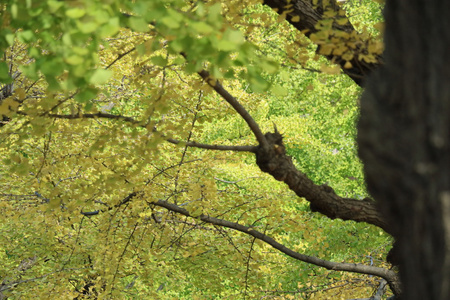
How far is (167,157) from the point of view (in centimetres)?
1004

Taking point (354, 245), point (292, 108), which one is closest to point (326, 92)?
point (292, 108)

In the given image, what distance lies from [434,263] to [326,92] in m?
18.7

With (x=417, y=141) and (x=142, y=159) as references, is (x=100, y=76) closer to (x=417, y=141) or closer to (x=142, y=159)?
(x=417, y=141)

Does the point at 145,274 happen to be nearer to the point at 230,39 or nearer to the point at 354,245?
the point at 354,245

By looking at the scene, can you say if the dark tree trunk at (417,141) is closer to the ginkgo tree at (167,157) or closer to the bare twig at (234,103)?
the ginkgo tree at (167,157)

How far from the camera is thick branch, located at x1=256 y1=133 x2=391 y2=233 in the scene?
4.09 m

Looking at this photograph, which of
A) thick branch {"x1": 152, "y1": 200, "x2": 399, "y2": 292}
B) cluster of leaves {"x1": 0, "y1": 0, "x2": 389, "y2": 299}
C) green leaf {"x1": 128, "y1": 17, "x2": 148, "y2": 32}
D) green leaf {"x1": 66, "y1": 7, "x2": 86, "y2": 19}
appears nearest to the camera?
green leaf {"x1": 66, "y1": 7, "x2": 86, "y2": 19}

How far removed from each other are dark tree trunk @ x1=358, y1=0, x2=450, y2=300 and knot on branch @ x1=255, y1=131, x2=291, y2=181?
7.85ft

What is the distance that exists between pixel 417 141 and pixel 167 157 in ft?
28.4

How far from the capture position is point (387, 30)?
1.68 metres

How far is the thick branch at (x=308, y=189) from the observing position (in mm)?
4094

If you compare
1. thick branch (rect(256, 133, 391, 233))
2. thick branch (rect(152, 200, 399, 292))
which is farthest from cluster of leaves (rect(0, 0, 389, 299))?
thick branch (rect(256, 133, 391, 233))

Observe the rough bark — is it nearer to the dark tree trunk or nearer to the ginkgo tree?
the ginkgo tree

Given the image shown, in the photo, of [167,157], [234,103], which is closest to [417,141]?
[234,103]
